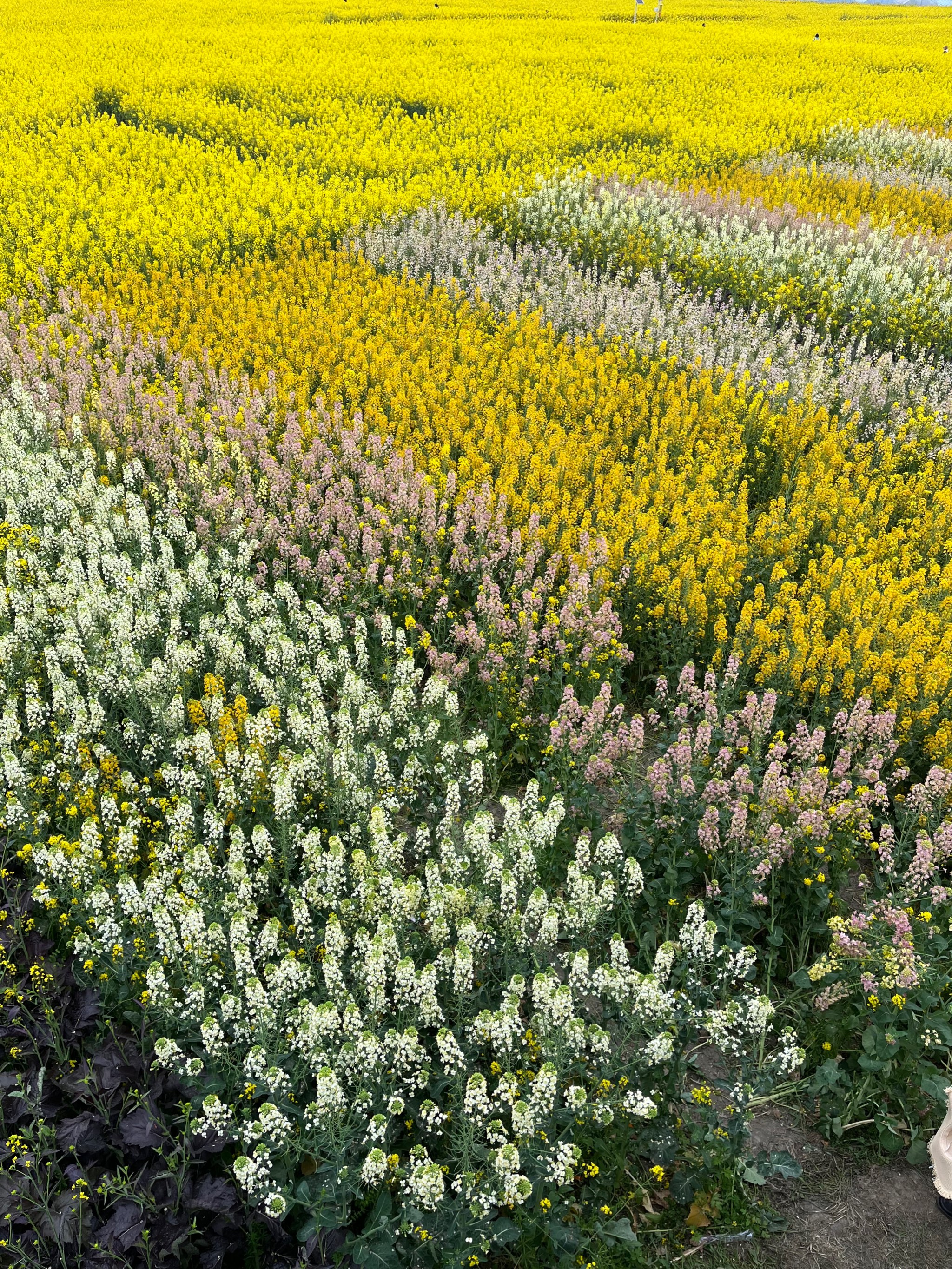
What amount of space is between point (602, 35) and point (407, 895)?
37128mm

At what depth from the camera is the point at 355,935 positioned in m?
4.32

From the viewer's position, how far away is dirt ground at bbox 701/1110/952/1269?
3.73 metres

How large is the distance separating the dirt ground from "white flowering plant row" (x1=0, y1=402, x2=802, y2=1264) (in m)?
0.35

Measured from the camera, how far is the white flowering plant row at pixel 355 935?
11.4 feet

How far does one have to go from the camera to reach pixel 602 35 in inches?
1281

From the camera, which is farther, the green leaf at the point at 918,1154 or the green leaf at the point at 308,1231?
the green leaf at the point at 918,1154

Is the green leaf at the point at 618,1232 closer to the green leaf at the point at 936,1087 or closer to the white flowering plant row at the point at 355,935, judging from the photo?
the white flowering plant row at the point at 355,935

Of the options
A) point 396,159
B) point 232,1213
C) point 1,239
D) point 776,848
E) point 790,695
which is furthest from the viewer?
point 396,159

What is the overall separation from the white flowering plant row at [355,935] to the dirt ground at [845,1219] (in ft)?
1.16

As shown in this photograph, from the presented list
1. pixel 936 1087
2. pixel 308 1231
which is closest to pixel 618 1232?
pixel 308 1231

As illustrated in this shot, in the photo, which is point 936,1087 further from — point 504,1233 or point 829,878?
point 504,1233

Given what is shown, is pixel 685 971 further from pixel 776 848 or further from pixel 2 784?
pixel 2 784

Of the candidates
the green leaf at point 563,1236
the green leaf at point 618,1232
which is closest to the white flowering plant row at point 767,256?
the green leaf at point 618,1232

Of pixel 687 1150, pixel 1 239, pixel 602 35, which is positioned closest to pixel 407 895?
pixel 687 1150
